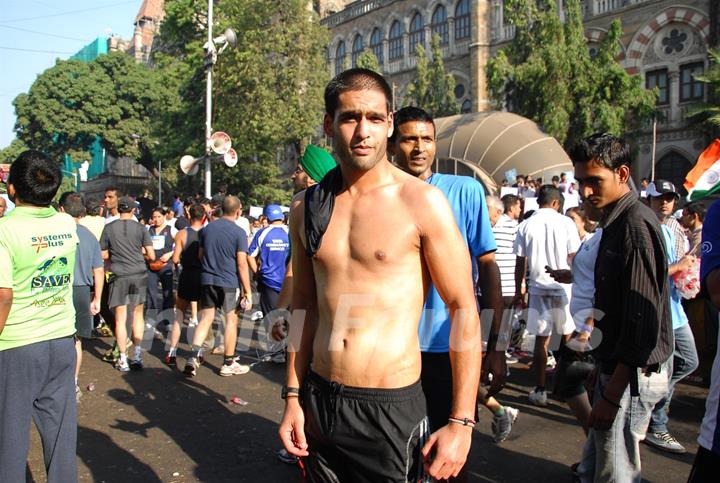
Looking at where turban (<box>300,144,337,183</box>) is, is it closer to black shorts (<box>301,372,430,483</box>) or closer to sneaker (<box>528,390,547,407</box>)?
black shorts (<box>301,372,430,483</box>)

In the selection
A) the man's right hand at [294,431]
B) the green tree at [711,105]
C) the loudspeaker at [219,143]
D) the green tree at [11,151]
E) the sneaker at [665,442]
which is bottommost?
the sneaker at [665,442]

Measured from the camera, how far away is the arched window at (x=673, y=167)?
2267 centimetres

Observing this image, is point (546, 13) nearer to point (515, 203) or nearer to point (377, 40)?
point (515, 203)

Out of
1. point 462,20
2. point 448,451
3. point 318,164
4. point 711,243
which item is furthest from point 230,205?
point 462,20

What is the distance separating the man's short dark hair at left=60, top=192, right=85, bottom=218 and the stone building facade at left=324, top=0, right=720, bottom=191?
68.1 feet

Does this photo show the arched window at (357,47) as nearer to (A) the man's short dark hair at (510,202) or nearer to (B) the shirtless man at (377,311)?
(A) the man's short dark hair at (510,202)

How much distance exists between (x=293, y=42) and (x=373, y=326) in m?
23.5

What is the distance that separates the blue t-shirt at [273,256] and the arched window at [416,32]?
28449 millimetres

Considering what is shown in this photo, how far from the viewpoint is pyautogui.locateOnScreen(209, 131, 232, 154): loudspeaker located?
18859 mm

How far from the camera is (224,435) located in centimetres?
521

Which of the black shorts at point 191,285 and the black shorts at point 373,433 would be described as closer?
the black shorts at point 373,433

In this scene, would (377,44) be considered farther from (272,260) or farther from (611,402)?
(611,402)

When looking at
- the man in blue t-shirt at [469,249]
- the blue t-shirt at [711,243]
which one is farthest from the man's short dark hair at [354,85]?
the blue t-shirt at [711,243]

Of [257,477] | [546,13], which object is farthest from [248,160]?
[257,477]
